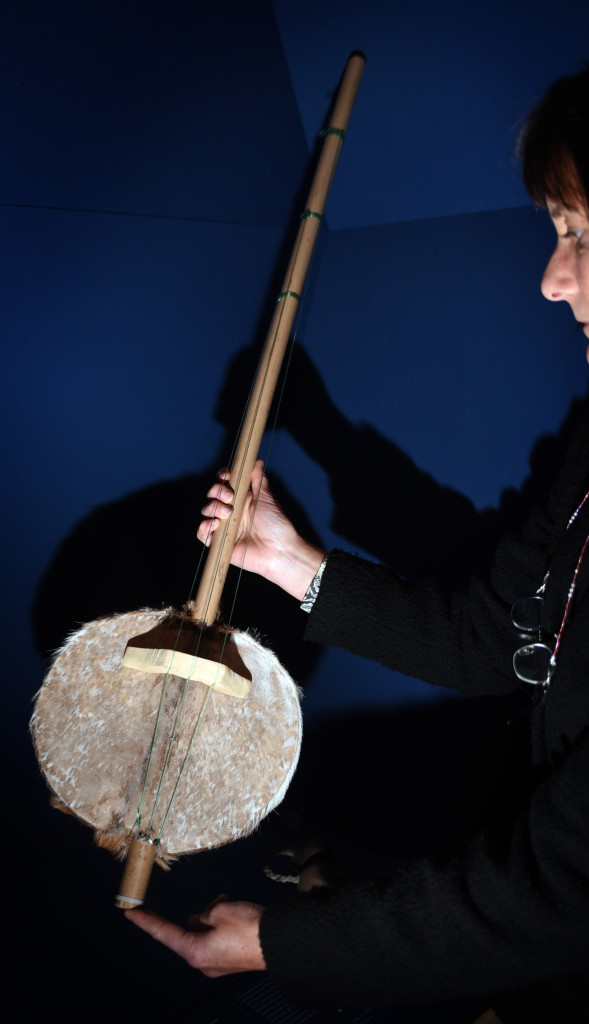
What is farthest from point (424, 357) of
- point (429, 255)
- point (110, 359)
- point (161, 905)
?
point (161, 905)

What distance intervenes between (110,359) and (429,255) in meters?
0.71

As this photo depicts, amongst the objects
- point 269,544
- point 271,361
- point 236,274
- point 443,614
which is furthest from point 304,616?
point 236,274

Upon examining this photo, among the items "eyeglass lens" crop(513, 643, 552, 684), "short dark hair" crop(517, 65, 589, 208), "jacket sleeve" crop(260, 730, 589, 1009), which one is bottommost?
"jacket sleeve" crop(260, 730, 589, 1009)

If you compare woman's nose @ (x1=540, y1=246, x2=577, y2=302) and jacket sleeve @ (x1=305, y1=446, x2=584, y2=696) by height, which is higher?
woman's nose @ (x1=540, y1=246, x2=577, y2=302)

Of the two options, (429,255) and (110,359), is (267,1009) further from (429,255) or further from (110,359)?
(429,255)

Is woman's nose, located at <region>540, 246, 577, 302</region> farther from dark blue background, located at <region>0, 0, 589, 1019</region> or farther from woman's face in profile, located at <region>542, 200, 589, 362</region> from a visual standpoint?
dark blue background, located at <region>0, 0, 589, 1019</region>

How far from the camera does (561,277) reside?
852 millimetres

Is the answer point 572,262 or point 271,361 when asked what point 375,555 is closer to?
point 271,361

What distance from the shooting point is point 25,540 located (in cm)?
118

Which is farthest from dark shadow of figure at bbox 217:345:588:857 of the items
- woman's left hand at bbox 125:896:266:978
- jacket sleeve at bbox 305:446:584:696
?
woman's left hand at bbox 125:896:266:978

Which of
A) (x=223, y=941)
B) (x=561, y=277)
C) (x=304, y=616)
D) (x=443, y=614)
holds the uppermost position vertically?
(x=561, y=277)

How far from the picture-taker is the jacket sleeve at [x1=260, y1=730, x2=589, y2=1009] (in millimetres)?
689

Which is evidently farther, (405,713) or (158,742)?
(405,713)

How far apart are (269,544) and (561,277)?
0.64m
